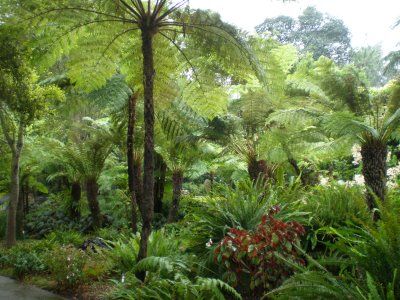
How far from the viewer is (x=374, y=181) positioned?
5152 millimetres

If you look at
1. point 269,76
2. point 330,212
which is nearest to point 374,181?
point 330,212

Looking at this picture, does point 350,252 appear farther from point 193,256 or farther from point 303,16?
point 303,16

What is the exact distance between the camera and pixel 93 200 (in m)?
9.71

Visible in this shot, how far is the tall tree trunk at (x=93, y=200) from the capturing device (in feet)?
31.5

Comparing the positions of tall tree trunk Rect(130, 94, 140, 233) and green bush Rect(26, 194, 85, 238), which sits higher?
tall tree trunk Rect(130, 94, 140, 233)

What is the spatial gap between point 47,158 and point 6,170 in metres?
1.38

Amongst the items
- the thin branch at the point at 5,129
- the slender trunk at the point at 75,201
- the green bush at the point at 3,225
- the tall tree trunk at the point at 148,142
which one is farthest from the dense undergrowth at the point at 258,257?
the green bush at the point at 3,225

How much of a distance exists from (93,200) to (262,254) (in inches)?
276

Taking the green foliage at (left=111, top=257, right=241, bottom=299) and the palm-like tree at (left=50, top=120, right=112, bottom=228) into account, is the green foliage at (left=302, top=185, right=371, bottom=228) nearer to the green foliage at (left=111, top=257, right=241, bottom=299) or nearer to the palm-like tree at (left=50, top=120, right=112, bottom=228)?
the green foliage at (left=111, top=257, right=241, bottom=299)

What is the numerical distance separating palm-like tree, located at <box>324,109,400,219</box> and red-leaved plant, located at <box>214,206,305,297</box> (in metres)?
1.82

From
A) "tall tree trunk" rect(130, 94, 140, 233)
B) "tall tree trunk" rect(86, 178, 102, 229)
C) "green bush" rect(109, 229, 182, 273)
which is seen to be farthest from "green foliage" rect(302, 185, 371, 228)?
"tall tree trunk" rect(86, 178, 102, 229)

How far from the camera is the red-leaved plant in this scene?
136 inches

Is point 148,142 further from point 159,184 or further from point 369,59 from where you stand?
point 369,59

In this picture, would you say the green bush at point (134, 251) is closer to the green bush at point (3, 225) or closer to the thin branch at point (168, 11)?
the thin branch at point (168, 11)
